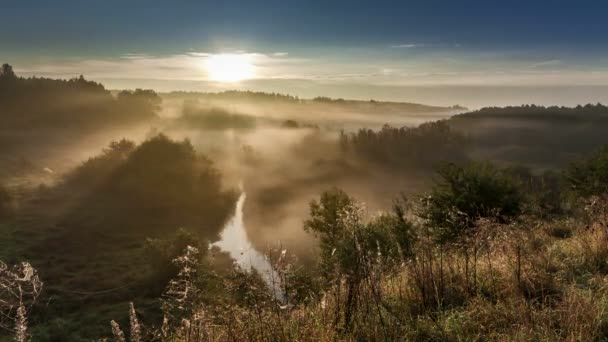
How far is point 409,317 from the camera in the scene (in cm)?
620

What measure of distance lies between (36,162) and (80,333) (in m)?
138

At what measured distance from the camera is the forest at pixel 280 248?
5.55 m

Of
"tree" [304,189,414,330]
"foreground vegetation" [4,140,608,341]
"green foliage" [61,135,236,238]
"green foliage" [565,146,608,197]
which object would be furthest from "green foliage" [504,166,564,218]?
"green foliage" [61,135,236,238]

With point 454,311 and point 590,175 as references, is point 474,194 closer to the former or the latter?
point 590,175

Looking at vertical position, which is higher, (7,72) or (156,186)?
(7,72)

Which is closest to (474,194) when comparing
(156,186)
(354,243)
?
(354,243)

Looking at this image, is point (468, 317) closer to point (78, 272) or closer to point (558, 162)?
point (78, 272)

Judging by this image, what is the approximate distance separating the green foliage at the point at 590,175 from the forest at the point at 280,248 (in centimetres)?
16

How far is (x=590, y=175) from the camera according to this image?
31656mm

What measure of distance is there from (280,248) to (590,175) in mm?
34180

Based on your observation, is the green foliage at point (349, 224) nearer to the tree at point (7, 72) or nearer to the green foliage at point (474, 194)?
the green foliage at point (474, 194)

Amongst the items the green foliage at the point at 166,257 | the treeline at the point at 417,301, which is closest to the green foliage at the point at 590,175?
the treeline at the point at 417,301

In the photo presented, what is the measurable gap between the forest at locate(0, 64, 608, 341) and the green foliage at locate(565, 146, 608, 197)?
0.16 meters

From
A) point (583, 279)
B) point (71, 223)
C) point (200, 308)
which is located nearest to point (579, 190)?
point (583, 279)
